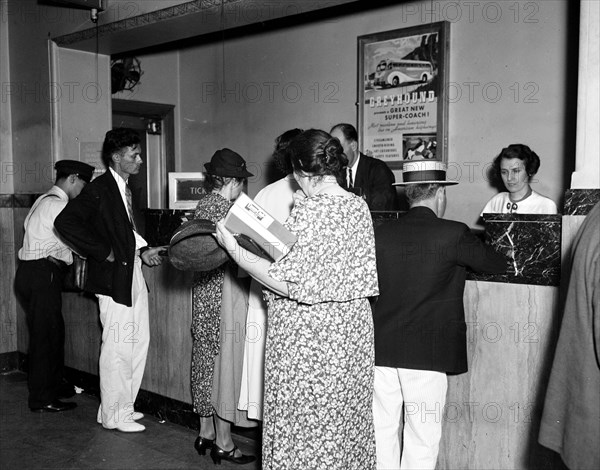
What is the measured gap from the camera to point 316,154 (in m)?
2.48

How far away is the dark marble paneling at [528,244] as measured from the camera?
2.67 meters

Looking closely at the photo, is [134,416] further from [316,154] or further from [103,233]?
[316,154]

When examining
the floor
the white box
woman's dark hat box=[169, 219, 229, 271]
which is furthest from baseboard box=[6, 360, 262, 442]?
the white box

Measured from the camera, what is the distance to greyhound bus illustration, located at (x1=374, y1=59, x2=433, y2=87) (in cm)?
545

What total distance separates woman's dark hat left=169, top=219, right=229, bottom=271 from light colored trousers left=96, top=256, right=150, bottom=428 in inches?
58.8

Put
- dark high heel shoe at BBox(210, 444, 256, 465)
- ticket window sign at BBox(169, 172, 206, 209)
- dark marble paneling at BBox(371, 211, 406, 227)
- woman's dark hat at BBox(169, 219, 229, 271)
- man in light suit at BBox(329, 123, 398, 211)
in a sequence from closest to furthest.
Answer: woman's dark hat at BBox(169, 219, 229, 271)
dark marble paneling at BBox(371, 211, 406, 227)
dark high heel shoe at BBox(210, 444, 256, 465)
ticket window sign at BBox(169, 172, 206, 209)
man in light suit at BBox(329, 123, 398, 211)

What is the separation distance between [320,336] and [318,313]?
0.28ft

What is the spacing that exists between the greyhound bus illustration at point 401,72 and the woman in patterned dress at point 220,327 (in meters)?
2.51

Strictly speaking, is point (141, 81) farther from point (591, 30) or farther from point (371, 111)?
point (591, 30)

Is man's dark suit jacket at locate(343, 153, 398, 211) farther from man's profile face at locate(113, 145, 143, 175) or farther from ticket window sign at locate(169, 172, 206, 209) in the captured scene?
man's profile face at locate(113, 145, 143, 175)

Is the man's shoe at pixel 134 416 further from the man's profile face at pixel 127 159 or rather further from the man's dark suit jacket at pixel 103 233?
the man's profile face at pixel 127 159

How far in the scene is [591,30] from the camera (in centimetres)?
251

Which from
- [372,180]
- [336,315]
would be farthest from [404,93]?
[336,315]

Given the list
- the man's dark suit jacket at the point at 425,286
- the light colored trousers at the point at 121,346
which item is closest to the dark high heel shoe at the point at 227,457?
the light colored trousers at the point at 121,346
